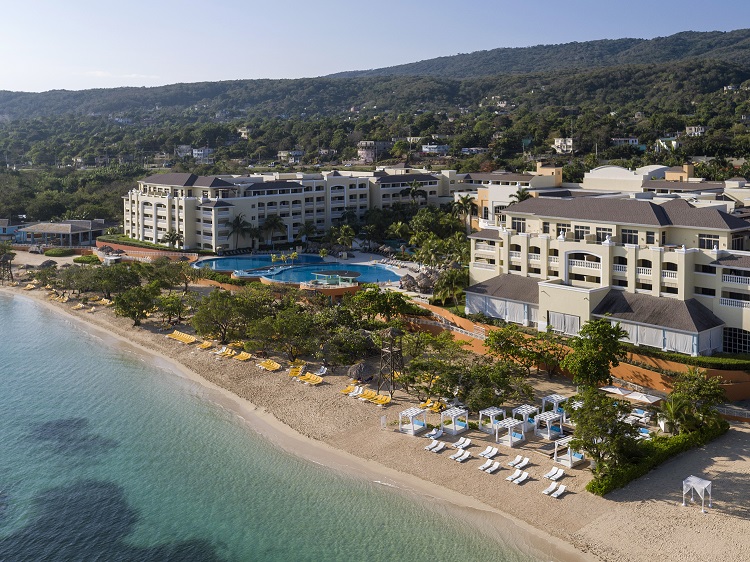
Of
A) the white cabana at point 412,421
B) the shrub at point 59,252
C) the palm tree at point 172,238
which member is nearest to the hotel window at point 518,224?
the white cabana at point 412,421

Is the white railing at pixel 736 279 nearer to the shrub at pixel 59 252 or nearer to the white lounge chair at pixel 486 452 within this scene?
the white lounge chair at pixel 486 452

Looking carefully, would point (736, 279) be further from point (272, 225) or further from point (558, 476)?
point (272, 225)

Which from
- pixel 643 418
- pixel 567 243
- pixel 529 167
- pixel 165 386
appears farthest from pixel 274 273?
pixel 529 167

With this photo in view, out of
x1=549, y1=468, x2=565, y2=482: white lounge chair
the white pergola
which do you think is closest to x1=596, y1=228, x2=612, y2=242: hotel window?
the white pergola

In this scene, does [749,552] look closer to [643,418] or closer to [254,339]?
[643,418]

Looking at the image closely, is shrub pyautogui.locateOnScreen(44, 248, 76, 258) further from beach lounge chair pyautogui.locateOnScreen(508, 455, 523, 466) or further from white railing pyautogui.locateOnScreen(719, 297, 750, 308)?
white railing pyautogui.locateOnScreen(719, 297, 750, 308)

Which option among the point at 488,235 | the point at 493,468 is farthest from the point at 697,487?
the point at 488,235
